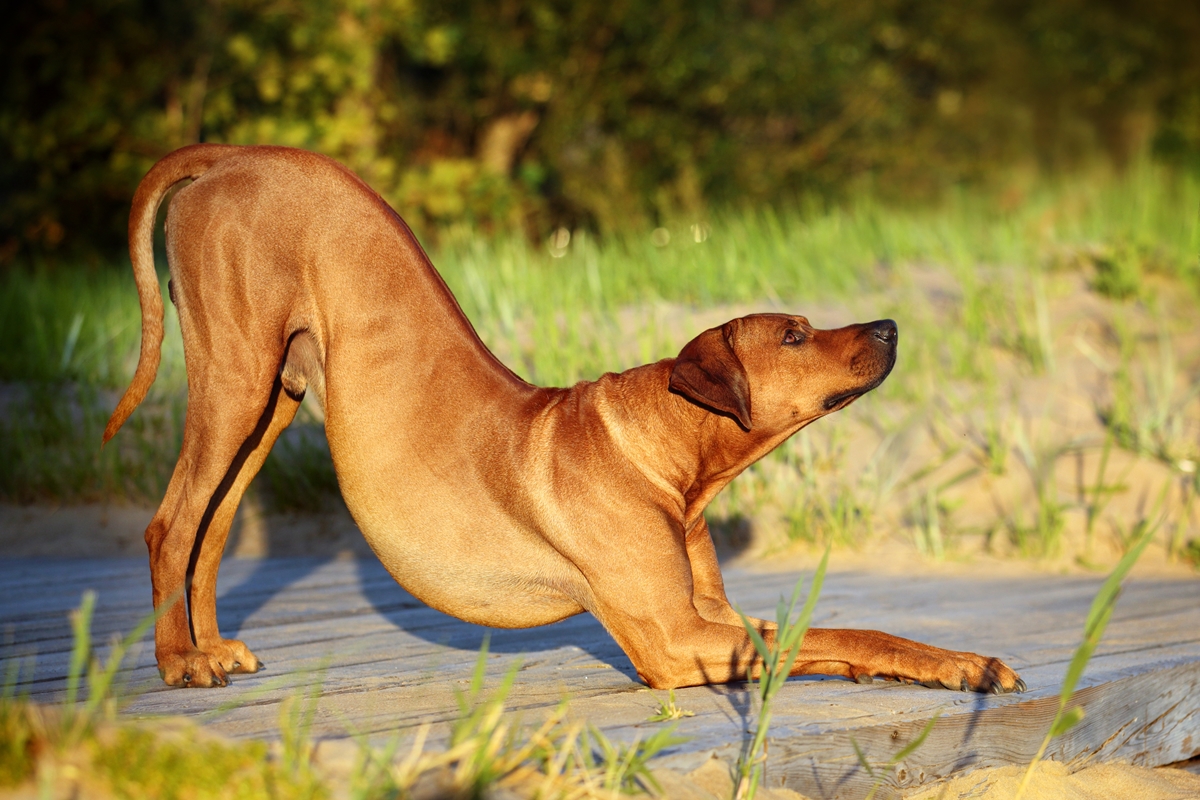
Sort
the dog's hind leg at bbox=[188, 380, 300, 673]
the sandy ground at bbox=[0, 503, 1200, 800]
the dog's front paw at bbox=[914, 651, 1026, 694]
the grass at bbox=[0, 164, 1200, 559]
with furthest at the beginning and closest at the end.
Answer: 1. the grass at bbox=[0, 164, 1200, 559]
2. the sandy ground at bbox=[0, 503, 1200, 800]
3. the dog's hind leg at bbox=[188, 380, 300, 673]
4. the dog's front paw at bbox=[914, 651, 1026, 694]

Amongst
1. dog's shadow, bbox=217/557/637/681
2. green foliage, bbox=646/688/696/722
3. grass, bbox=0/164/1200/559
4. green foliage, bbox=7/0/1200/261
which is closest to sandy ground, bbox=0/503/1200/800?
grass, bbox=0/164/1200/559

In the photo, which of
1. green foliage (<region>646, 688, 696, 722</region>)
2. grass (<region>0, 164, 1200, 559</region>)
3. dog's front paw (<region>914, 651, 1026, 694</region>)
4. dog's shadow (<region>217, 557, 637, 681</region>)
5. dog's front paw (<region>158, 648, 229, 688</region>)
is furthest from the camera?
grass (<region>0, 164, 1200, 559</region>)

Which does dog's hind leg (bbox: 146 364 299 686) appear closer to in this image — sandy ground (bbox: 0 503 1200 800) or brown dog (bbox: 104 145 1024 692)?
brown dog (bbox: 104 145 1024 692)

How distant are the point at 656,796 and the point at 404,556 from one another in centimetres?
111

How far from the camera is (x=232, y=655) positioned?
9.98 feet

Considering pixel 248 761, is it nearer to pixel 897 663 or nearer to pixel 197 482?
pixel 197 482

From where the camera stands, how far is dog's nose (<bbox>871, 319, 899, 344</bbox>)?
2.96m

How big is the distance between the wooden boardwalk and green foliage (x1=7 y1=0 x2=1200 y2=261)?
6.45 meters

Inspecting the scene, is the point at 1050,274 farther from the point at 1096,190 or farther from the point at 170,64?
the point at 170,64

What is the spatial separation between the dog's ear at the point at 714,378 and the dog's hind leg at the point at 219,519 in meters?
1.09

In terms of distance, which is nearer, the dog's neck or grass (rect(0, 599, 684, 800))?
grass (rect(0, 599, 684, 800))

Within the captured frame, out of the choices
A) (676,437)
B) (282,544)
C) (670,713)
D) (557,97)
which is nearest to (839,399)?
(676,437)

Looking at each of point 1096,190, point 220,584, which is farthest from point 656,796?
point 1096,190

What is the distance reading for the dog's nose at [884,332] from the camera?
2.96 meters
